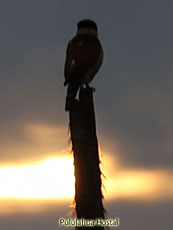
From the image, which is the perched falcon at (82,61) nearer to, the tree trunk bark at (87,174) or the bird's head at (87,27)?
the bird's head at (87,27)

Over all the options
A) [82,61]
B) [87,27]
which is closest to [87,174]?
[82,61]

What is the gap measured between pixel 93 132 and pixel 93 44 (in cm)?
247

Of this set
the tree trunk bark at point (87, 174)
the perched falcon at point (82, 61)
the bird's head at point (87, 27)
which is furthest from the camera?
the bird's head at point (87, 27)

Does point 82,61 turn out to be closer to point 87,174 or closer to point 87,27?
point 87,27

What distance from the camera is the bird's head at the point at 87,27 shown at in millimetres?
7628

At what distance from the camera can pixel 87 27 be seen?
7773 millimetres

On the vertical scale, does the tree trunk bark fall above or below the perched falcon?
below

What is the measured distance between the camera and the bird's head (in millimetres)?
7628

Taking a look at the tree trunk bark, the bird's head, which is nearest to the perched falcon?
the bird's head

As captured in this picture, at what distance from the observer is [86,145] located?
468 cm

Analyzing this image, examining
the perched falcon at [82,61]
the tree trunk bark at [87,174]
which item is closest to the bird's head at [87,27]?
the perched falcon at [82,61]

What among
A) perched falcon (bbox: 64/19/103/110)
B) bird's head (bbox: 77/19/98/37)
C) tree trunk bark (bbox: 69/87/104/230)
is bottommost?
tree trunk bark (bbox: 69/87/104/230)

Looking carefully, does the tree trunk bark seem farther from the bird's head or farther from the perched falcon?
the bird's head

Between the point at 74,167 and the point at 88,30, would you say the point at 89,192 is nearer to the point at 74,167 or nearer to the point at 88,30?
the point at 74,167
